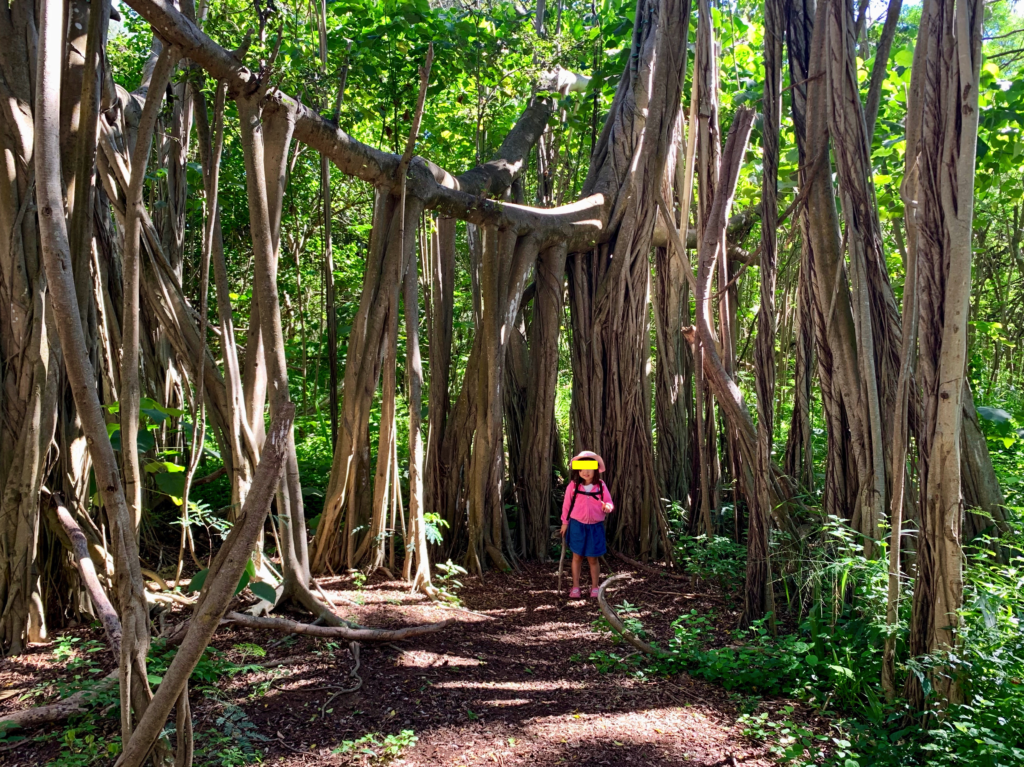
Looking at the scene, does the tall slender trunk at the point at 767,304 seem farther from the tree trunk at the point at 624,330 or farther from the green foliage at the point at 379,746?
the green foliage at the point at 379,746

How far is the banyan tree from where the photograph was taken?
2016 millimetres

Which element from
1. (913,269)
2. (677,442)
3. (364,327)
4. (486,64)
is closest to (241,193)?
(486,64)

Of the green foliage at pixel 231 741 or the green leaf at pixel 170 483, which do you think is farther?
the green leaf at pixel 170 483

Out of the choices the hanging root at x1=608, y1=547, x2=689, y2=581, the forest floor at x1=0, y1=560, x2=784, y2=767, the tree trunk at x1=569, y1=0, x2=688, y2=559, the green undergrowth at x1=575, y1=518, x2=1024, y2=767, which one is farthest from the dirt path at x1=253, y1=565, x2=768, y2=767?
the tree trunk at x1=569, y1=0, x2=688, y2=559

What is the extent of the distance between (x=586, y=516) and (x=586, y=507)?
63 millimetres

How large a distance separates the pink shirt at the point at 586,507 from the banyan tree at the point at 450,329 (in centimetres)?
62

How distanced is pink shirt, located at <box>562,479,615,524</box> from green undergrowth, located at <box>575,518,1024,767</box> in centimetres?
89

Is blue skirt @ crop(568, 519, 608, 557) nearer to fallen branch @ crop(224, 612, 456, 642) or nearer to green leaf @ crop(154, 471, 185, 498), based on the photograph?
fallen branch @ crop(224, 612, 456, 642)

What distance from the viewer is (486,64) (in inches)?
247

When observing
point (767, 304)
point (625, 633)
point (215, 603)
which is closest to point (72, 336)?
point (215, 603)

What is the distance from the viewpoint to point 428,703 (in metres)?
3.21

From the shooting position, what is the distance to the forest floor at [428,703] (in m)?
2.78

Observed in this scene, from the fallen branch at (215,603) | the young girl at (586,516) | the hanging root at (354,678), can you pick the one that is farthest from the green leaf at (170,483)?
the young girl at (586,516)

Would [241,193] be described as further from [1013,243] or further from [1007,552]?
[1013,243]
